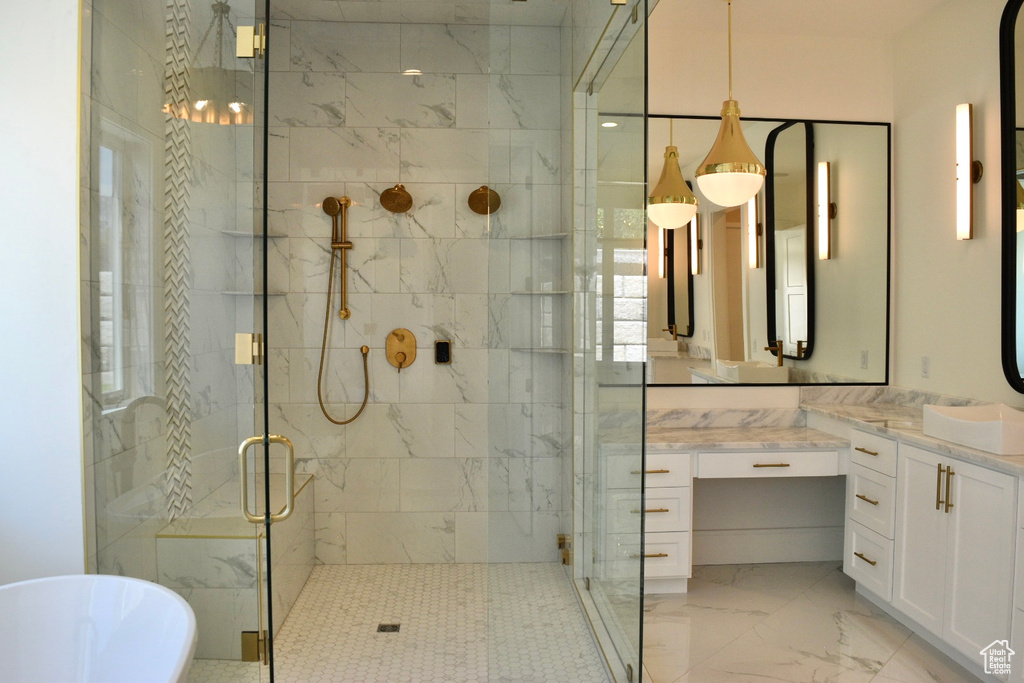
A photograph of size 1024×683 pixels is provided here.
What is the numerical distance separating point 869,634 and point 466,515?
196 centimetres

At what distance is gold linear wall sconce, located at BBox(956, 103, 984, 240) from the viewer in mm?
3119

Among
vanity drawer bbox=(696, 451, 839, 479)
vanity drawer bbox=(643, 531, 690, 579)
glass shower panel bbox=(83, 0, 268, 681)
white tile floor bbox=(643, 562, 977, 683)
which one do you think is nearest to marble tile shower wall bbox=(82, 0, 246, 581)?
glass shower panel bbox=(83, 0, 268, 681)

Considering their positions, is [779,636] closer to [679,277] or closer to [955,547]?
[955,547]

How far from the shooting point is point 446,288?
215 cm

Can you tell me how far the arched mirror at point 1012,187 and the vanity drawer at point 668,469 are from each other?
1.37 metres

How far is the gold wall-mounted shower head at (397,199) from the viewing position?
2.25 meters

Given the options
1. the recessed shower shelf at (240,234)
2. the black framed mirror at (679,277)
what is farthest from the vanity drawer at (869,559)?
the recessed shower shelf at (240,234)

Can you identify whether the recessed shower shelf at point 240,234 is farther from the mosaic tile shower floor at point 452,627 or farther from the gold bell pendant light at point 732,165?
the gold bell pendant light at point 732,165

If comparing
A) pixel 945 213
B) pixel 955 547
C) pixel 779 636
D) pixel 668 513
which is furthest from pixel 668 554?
pixel 945 213

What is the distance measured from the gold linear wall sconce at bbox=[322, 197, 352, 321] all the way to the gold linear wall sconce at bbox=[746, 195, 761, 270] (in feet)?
7.07

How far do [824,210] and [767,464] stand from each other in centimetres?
139

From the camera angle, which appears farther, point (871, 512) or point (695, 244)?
point (695, 244)

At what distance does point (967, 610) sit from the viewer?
8.38ft

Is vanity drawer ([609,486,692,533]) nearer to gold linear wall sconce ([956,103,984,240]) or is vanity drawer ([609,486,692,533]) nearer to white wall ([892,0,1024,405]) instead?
white wall ([892,0,1024,405])
